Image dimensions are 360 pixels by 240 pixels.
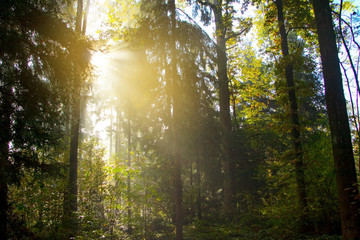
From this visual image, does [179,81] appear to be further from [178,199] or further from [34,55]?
[34,55]

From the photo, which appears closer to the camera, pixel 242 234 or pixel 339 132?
pixel 339 132

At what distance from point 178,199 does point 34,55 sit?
21.6 feet

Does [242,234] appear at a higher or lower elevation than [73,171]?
lower

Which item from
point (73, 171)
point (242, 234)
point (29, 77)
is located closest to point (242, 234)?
point (242, 234)

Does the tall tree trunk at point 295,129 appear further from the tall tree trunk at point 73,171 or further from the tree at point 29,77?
the tree at point 29,77

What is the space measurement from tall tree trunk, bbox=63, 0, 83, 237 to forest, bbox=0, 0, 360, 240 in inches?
1.8

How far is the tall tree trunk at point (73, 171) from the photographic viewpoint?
6.43 meters

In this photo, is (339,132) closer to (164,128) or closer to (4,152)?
(164,128)

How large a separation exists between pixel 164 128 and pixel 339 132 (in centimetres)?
651

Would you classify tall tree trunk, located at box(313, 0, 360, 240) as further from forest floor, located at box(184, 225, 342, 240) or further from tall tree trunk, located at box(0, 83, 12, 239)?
tall tree trunk, located at box(0, 83, 12, 239)

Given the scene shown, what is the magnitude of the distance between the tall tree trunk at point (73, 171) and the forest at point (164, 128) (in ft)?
0.15

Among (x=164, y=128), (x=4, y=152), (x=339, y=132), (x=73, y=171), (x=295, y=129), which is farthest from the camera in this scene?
(x=164, y=128)

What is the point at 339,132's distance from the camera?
5.84 metres

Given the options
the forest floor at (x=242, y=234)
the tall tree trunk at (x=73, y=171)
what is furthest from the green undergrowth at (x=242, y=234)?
the tall tree trunk at (x=73, y=171)
